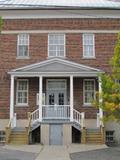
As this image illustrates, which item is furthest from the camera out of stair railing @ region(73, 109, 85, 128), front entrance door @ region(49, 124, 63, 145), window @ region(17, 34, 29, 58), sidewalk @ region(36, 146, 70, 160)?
window @ region(17, 34, 29, 58)

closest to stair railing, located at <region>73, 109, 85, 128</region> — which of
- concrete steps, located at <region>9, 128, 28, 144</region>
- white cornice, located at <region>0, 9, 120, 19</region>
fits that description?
concrete steps, located at <region>9, 128, 28, 144</region>

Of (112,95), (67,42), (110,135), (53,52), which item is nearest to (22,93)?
(53,52)

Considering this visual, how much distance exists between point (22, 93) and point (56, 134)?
478 centimetres

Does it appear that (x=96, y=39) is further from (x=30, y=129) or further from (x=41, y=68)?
(x=30, y=129)

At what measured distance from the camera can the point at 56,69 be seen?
28.5 metres

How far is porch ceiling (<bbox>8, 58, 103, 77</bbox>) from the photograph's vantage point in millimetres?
28062

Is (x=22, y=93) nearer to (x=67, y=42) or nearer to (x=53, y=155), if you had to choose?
(x=67, y=42)

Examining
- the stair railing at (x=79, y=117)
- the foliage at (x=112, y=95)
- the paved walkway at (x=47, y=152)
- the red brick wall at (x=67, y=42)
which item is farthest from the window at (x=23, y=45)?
the foliage at (x=112, y=95)

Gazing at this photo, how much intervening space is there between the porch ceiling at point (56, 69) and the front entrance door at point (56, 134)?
155 inches

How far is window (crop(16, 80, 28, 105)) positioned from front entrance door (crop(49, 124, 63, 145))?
12.1 ft

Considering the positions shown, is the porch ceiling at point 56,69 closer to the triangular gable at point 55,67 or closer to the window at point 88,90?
the triangular gable at point 55,67

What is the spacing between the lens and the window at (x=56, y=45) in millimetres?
29984

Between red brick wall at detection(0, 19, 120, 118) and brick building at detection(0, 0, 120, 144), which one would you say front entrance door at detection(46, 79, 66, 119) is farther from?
red brick wall at detection(0, 19, 120, 118)

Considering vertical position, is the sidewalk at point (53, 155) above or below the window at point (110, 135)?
below
